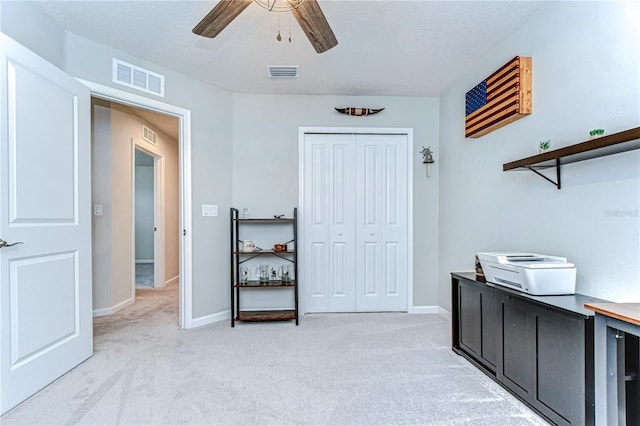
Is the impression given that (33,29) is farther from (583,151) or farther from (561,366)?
(561,366)

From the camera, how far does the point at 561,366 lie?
5.56ft

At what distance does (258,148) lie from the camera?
395 centimetres

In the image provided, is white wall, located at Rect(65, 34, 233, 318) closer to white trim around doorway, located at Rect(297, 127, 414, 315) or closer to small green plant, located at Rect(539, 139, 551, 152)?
white trim around doorway, located at Rect(297, 127, 414, 315)

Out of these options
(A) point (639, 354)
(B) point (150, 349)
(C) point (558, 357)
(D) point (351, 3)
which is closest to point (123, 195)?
(B) point (150, 349)

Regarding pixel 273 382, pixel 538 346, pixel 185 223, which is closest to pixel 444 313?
pixel 538 346

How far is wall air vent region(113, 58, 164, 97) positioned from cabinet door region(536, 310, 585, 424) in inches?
134

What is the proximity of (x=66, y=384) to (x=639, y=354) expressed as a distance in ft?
10.2

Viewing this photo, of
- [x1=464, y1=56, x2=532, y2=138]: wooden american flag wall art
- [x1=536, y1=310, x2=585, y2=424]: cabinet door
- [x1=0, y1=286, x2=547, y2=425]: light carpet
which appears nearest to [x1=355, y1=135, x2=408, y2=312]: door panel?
[x1=0, y1=286, x2=547, y2=425]: light carpet

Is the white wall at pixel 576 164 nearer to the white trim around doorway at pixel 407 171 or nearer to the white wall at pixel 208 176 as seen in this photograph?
the white trim around doorway at pixel 407 171

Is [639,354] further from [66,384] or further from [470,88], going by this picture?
[66,384]

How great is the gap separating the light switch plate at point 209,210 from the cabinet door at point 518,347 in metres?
2.78

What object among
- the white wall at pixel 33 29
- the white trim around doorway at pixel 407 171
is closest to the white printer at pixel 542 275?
the white trim around doorway at pixel 407 171

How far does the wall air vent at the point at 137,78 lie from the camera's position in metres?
2.92

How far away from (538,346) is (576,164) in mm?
1055
